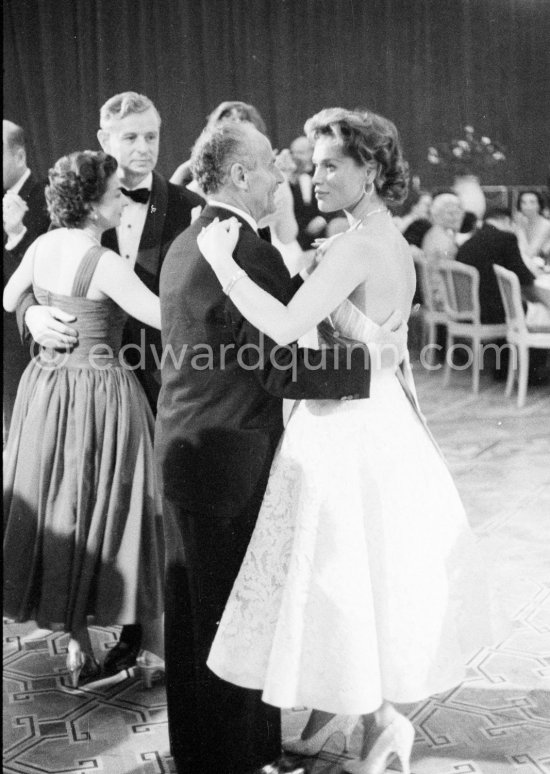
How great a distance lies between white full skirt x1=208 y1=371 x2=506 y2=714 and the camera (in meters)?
2.07

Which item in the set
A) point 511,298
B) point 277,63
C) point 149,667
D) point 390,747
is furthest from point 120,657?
point 511,298

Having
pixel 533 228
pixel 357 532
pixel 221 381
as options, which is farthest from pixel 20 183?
pixel 533 228

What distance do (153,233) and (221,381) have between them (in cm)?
97

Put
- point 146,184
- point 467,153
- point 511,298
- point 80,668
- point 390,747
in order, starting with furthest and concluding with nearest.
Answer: point 511,298
point 467,153
point 146,184
point 80,668
point 390,747

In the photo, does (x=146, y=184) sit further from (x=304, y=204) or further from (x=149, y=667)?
(x=149, y=667)

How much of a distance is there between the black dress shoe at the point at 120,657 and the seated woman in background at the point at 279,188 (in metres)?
1.33

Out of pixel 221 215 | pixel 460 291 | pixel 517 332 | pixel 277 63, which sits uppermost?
pixel 277 63

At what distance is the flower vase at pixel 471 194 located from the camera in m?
6.48

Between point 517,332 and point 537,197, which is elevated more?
point 537,197

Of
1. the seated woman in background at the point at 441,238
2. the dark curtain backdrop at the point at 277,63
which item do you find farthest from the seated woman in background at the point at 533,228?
the dark curtain backdrop at the point at 277,63

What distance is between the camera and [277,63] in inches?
134

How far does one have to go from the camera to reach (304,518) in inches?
82.7

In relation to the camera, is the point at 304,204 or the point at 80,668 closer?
the point at 80,668

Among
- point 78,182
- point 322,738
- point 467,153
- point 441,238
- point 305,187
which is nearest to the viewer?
point 322,738
